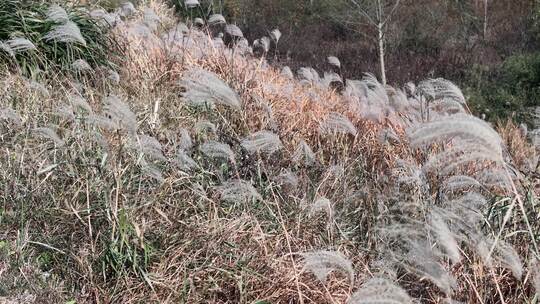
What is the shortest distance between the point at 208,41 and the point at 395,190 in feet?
11.4

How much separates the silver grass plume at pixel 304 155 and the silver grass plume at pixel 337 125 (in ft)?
0.84

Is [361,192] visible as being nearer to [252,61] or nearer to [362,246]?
[362,246]

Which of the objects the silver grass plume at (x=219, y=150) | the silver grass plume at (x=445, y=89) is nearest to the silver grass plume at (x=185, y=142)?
the silver grass plume at (x=219, y=150)

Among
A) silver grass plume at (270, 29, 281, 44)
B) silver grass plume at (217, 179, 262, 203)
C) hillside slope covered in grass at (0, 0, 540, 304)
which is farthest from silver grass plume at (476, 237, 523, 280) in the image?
silver grass plume at (270, 29, 281, 44)

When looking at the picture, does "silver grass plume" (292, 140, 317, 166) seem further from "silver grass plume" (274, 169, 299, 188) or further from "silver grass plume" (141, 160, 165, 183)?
"silver grass plume" (141, 160, 165, 183)

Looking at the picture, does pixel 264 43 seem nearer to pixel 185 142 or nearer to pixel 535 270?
pixel 185 142

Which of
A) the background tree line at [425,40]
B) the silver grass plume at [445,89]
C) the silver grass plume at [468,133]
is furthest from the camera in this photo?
the background tree line at [425,40]

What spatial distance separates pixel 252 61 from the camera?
21.5 ft

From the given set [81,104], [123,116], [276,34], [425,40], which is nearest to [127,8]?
[276,34]

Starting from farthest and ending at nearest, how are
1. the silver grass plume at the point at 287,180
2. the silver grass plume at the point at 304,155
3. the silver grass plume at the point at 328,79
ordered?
1. the silver grass plume at the point at 328,79
2. the silver grass plume at the point at 304,155
3. the silver grass plume at the point at 287,180

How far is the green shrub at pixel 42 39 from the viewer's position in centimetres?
526

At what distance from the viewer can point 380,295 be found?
1930 mm

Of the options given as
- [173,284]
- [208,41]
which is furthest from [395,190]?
[208,41]

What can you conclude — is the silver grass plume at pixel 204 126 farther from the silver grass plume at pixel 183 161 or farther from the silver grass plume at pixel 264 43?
the silver grass plume at pixel 264 43
